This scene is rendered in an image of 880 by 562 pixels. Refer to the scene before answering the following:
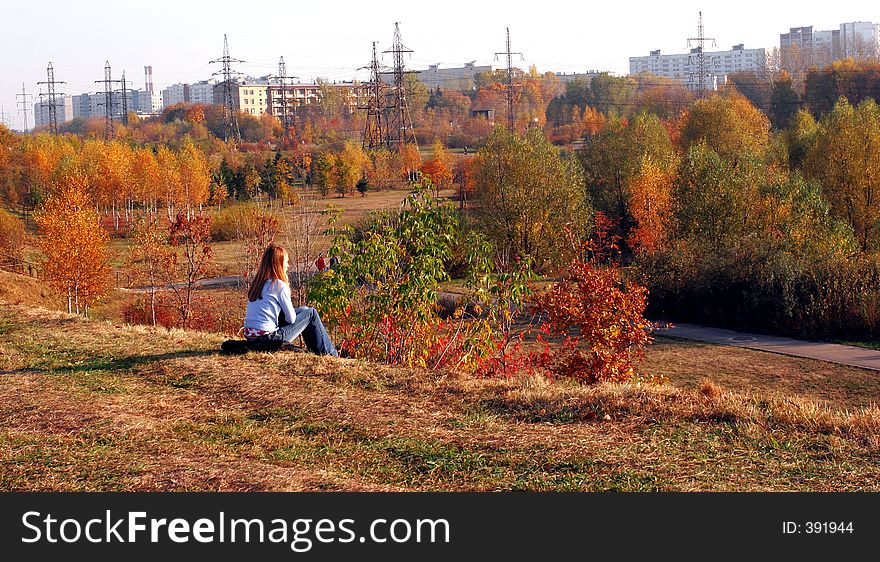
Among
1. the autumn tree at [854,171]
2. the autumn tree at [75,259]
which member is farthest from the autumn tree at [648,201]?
the autumn tree at [75,259]

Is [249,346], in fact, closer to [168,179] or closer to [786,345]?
[786,345]

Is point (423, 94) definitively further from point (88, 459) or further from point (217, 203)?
point (88, 459)

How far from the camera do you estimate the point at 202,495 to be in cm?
530

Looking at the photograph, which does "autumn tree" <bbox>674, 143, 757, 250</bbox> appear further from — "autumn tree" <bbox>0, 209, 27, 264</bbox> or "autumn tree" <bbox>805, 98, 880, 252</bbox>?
"autumn tree" <bbox>0, 209, 27, 264</bbox>

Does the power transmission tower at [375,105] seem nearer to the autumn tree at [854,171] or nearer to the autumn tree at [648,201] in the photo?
the autumn tree at [648,201]

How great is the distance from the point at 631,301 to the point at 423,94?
11060 centimetres

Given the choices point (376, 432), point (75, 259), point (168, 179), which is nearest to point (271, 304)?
point (376, 432)

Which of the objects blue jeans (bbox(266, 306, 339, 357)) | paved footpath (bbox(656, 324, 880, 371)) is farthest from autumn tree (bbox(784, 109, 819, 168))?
blue jeans (bbox(266, 306, 339, 357))

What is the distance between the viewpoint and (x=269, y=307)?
29.9ft

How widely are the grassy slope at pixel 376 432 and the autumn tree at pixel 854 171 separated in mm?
35617

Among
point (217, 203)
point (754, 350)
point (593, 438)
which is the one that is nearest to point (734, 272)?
point (754, 350)

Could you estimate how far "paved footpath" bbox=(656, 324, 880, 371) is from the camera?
24.8 m

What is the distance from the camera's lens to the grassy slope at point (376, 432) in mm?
5668

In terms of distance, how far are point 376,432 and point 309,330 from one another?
299 cm
